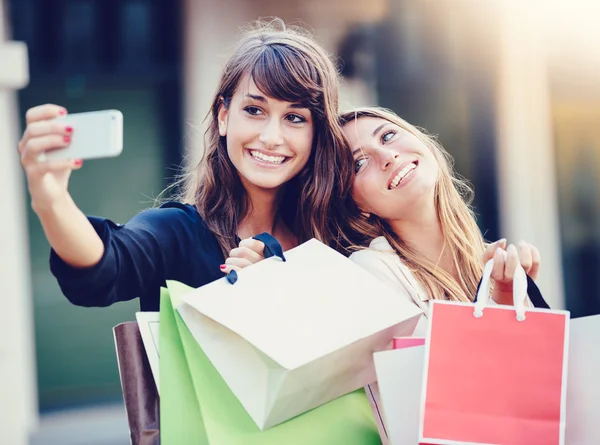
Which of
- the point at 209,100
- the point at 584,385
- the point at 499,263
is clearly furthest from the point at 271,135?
the point at 209,100

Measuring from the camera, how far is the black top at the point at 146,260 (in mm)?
1206

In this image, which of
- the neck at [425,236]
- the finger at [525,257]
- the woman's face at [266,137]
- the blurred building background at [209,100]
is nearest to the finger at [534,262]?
the finger at [525,257]

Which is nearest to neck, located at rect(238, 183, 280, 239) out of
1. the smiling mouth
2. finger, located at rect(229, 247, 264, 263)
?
the smiling mouth

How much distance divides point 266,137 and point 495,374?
0.69 m

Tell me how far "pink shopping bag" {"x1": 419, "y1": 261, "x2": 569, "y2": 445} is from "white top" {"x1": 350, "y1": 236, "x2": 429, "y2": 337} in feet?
1.21

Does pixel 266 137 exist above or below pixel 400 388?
above

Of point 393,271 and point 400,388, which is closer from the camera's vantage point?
point 400,388

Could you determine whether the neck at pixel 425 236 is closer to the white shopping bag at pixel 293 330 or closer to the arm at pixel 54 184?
the white shopping bag at pixel 293 330

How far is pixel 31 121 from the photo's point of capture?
3.42 ft

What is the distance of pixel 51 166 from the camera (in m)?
1.04

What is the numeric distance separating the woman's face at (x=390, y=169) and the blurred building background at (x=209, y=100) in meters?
2.17

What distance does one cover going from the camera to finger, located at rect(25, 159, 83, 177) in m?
1.04

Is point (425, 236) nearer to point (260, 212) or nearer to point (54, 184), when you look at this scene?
point (260, 212)

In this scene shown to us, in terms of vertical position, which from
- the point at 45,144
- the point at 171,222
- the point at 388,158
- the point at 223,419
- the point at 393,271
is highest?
the point at 45,144
